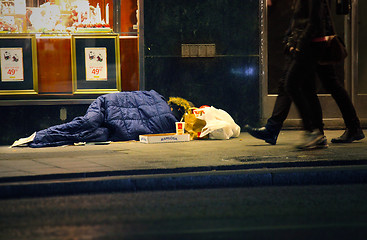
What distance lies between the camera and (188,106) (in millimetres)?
9539

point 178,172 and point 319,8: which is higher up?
point 319,8

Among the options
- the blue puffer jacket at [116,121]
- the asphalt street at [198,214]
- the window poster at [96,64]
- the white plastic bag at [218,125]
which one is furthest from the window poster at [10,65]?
the asphalt street at [198,214]

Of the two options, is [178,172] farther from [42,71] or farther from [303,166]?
[42,71]

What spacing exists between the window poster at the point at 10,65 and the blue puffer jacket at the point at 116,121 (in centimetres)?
128

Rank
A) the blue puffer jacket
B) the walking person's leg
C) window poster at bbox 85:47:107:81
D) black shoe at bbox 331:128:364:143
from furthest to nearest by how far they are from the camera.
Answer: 1. window poster at bbox 85:47:107:81
2. the blue puffer jacket
3. black shoe at bbox 331:128:364:143
4. the walking person's leg

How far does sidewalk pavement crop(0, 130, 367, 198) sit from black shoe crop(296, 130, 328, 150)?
4.3 inches

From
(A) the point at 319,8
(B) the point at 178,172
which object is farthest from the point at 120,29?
(B) the point at 178,172

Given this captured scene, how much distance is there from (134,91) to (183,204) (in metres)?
4.94

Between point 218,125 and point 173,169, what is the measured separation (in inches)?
127

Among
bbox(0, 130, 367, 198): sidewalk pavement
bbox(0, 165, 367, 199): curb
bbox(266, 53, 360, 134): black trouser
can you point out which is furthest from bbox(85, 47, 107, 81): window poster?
bbox(0, 165, 367, 199): curb

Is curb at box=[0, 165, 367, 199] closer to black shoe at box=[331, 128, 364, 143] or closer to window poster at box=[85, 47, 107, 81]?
black shoe at box=[331, 128, 364, 143]

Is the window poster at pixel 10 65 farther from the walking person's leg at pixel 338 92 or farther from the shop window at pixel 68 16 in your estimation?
the walking person's leg at pixel 338 92

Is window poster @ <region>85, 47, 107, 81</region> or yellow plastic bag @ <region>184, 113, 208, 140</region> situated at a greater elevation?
window poster @ <region>85, 47, 107, 81</region>

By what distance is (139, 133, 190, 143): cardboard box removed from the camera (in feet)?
29.0
